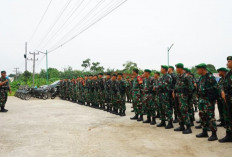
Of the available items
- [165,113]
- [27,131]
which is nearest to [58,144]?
[27,131]

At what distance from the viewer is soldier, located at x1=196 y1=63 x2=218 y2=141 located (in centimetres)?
566

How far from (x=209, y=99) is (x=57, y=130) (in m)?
4.45

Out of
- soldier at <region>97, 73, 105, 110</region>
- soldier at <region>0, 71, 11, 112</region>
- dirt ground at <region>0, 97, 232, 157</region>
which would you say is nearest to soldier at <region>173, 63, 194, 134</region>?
dirt ground at <region>0, 97, 232, 157</region>

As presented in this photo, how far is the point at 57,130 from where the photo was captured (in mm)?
7090

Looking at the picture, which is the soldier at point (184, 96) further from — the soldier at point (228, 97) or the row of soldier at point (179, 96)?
the soldier at point (228, 97)

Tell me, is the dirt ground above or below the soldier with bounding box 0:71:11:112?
below

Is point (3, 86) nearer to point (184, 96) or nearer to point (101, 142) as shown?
point (101, 142)

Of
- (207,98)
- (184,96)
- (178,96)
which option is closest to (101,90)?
(178,96)

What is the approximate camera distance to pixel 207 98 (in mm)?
5793

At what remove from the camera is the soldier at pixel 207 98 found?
5.66 m

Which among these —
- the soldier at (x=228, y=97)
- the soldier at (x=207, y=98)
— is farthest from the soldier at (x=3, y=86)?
the soldier at (x=228, y=97)

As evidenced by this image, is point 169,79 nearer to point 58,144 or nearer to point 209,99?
point 209,99

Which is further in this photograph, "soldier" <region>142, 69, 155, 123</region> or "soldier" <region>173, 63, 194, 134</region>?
"soldier" <region>142, 69, 155, 123</region>

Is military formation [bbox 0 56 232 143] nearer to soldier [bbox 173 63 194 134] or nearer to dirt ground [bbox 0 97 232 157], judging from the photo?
soldier [bbox 173 63 194 134]
